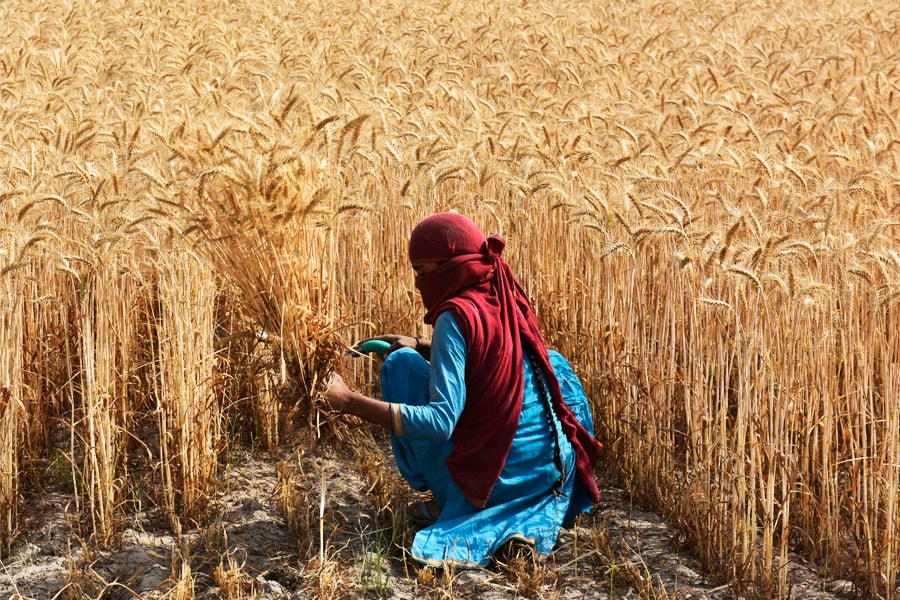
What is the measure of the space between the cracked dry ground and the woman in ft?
0.34

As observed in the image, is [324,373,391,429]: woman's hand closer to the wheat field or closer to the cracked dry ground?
the wheat field

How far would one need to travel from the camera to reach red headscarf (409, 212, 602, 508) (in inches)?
107

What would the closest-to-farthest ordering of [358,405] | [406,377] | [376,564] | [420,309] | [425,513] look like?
[358,405] < [376,564] < [406,377] < [425,513] < [420,309]

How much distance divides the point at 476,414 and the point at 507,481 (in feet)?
0.71

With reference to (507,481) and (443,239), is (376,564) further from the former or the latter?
(443,239)

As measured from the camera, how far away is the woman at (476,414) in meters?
2.68

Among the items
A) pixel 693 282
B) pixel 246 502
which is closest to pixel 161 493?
pixel 246 502

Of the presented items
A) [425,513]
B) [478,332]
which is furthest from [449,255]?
[425,513]

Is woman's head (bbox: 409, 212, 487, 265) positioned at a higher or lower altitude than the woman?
higher

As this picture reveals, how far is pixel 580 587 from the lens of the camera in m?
2.75

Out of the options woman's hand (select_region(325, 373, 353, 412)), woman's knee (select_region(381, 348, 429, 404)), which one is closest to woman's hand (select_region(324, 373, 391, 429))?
woman's hand (select_region(325, 373, 353, 412))

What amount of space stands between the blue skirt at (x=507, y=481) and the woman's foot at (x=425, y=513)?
37 millimetres

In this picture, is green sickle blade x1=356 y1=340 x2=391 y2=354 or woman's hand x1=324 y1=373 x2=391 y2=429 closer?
woman's hand x1=324 y1=373 x2=391 y2=429

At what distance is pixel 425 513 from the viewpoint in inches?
117
